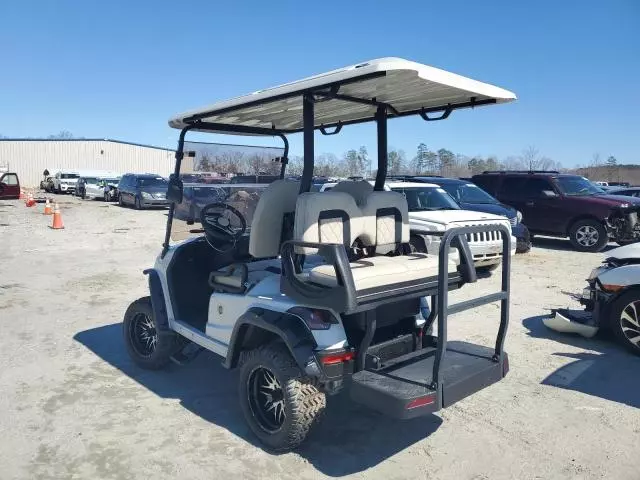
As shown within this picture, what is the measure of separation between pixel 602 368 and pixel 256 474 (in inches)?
132

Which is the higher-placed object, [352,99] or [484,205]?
[352,99]

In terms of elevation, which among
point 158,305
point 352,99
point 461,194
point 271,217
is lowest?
point 158,305

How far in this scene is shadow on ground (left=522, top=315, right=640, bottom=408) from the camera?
14.1 feet

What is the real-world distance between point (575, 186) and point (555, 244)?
4.87ft

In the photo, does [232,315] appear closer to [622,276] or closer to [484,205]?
[622,276]

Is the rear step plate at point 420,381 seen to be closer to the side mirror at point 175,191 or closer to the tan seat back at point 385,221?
the tan seat back at point 385,221

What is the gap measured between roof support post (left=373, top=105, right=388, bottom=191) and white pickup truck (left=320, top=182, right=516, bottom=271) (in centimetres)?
371

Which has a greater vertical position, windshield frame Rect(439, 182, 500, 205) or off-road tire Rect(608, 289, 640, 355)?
windshield frame Rect(439, 182, 500, 205)

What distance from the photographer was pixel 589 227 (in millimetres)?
11961

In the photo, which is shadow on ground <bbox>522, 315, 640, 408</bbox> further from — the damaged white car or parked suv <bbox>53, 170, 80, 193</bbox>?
parked suv <bbox>53, 170, 80, 193</bbox>

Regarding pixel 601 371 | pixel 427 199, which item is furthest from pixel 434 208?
pixel 601 371

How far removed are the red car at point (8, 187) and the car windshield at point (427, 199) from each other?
84.8ft

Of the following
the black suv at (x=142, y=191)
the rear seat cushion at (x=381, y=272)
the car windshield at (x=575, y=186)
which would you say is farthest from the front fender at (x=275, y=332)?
the black suv at (x=142, y=191)

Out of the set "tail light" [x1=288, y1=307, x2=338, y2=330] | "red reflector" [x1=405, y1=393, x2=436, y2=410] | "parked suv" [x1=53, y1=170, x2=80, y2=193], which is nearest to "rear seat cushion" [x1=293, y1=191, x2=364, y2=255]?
"tail light" [x1=288, y1=307, x2=338, y2=330]
